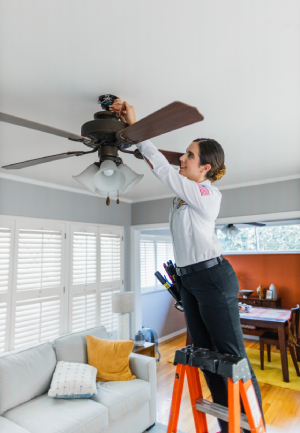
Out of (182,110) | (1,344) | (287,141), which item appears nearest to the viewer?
(182,110)

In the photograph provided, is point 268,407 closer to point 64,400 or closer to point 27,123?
point 64,400

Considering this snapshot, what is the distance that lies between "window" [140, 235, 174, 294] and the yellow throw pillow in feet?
8.36

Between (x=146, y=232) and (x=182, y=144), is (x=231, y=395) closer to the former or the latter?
(x=182, y=144)

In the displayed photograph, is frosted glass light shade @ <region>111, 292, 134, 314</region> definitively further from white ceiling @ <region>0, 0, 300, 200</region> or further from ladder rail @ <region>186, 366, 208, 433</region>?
ladder rail @ <region>186, 366, 208, 433</region>

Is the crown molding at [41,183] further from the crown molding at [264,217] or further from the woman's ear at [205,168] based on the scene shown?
the woman's ear at [205,168]

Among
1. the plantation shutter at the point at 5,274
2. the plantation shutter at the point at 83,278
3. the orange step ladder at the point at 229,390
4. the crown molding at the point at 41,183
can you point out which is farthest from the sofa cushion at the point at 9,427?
the crown molding at the point at 41,183

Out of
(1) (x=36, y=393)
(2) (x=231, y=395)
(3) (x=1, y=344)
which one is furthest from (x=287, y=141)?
(3) (x=1, y=344)

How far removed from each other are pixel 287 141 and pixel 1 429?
3.09m

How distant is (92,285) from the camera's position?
4289 mm

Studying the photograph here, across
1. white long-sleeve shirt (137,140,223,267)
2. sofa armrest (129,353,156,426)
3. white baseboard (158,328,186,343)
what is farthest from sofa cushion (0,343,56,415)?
white baseboard (158,328,186,343)

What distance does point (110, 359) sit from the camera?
3.08 m

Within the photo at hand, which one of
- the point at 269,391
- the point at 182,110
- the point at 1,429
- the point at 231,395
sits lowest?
the point at 269,391

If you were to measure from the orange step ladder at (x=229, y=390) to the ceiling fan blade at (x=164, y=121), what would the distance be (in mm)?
960

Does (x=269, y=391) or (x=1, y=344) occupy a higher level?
(x=1, y=344)
